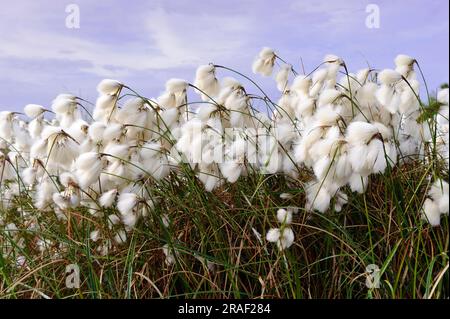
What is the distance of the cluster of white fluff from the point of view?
183 centimetres

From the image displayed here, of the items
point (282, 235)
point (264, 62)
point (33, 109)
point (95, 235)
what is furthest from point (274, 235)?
point (33, 109)

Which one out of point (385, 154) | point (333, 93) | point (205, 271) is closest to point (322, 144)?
point (385, 154)

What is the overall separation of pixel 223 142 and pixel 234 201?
0.24 m

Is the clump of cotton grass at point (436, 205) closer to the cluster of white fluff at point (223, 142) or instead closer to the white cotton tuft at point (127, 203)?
the cluster of white fluff at point (223, 142)

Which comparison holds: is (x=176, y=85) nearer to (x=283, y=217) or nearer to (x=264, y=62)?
(x=264, y=62)

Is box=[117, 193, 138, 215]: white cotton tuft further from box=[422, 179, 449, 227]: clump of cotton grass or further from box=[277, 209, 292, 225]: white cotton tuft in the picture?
box=[422, 179, 449, 227]: clump of cotton grass

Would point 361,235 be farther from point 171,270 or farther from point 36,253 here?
point 36,253

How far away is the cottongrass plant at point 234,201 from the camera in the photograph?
192 cm

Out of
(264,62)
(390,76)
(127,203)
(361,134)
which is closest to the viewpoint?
(361,134)

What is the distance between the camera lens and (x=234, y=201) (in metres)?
2.25

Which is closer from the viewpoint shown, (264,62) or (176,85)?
(176,85)

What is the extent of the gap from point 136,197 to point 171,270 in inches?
12.3

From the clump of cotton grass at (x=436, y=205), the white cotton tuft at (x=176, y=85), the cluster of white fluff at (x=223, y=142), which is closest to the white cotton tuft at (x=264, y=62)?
the cluster of white fluff at (x=223, y=142)

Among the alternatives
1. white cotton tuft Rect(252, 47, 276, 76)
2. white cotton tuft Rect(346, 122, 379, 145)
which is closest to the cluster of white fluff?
white cotton tuft Rect(346, 122, 379, 145)
